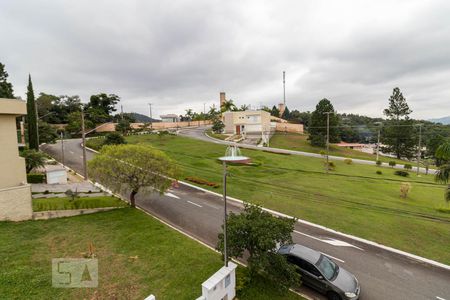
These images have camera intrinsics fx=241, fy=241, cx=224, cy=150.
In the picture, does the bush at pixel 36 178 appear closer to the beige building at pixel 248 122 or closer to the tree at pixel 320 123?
the beige building at pixel 248 122

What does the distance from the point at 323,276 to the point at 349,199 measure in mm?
14136

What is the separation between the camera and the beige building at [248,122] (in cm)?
5966

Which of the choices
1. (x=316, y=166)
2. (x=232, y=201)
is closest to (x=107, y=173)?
(x=232, y=201)

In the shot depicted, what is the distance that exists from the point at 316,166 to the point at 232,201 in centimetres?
2125

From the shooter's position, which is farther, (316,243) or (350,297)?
(316,243)

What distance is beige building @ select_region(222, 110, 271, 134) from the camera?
5966 cm

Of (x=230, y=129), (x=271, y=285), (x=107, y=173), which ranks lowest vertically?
(x=271, y=285)

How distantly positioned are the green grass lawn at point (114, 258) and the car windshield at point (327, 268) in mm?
1651

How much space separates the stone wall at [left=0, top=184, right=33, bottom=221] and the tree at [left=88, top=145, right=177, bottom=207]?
4077mm

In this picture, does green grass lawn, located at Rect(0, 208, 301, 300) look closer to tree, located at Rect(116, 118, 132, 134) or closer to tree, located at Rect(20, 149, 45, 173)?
tree, located at Rect(20, 149, 45, 173)

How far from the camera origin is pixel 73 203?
17.7 m

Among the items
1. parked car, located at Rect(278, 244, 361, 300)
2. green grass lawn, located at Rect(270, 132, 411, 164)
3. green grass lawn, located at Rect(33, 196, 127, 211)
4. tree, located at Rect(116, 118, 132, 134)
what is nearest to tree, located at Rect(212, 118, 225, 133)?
green grass lawn, located at Rect(270, 132, 411, 164)

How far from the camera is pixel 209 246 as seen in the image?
45.2 ft

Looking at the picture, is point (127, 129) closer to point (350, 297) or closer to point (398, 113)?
point (350, 297)
